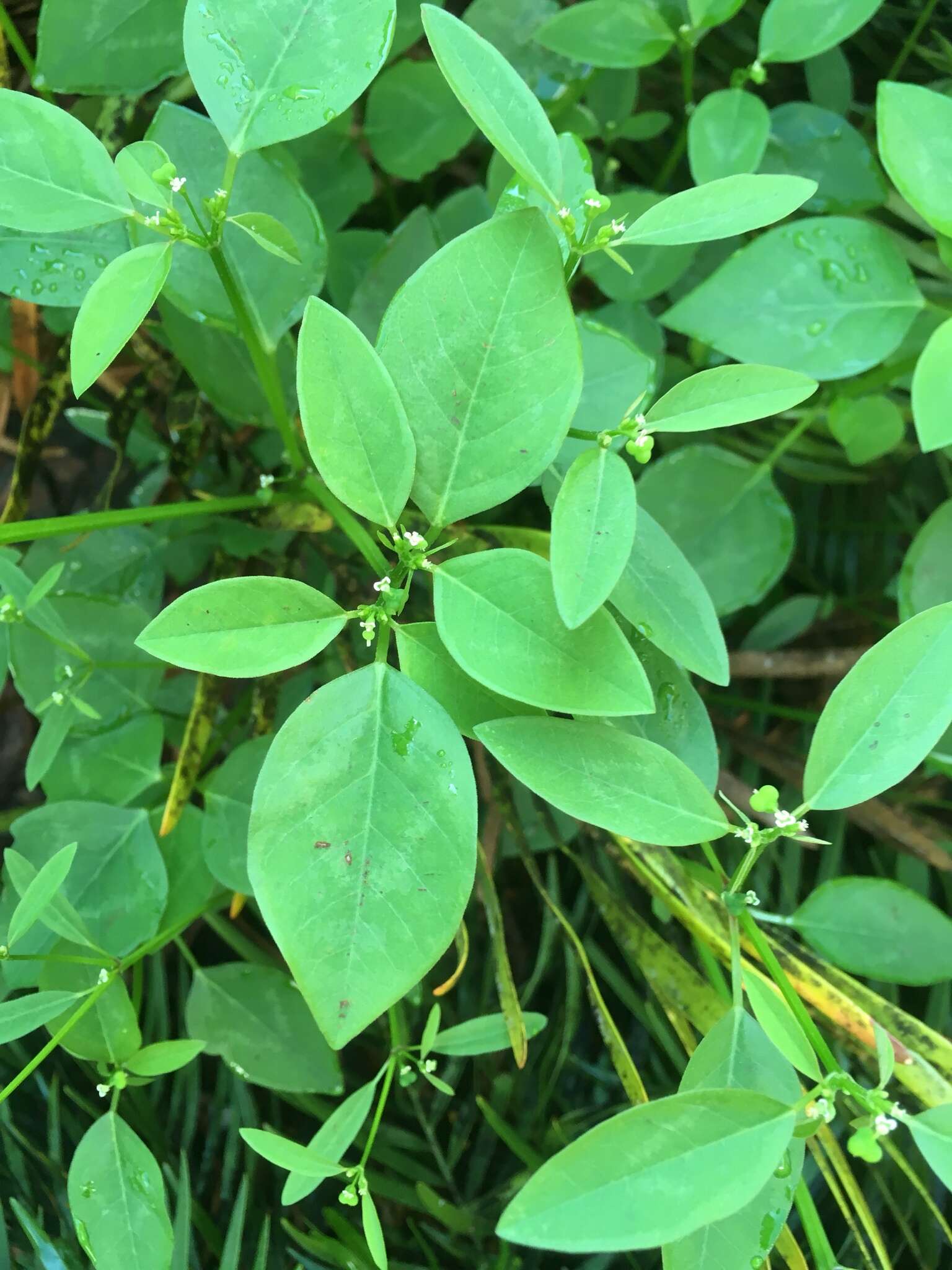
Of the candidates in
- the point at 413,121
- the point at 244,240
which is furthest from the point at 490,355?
the point at 413,121

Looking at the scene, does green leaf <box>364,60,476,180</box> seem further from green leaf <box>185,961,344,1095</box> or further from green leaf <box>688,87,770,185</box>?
green leaf <box>185,961,344,1095</box>

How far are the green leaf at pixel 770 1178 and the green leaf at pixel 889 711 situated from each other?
128 mm

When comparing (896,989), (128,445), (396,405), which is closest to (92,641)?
(128,445)

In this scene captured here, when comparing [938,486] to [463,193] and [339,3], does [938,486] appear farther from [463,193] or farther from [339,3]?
[339,3]

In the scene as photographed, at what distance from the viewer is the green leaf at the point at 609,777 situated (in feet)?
1.30

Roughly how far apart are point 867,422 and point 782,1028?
20.9 inches


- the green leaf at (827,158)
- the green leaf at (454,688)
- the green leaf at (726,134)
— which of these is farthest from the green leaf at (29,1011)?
the green leaf at (827,158)

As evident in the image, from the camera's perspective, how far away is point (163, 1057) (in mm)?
562

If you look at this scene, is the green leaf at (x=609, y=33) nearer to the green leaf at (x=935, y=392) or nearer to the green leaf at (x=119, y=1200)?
the green leaf at (x=935, y=392)

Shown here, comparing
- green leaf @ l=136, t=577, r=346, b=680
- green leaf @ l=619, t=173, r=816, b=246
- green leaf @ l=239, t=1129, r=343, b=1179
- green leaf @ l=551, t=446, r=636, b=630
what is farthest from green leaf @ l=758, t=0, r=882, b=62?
green leaf @ l=239, t=1129, r=343, b=1179

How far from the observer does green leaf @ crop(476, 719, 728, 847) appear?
1.30 feet

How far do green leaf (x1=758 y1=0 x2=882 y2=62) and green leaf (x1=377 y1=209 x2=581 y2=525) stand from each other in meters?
0.41

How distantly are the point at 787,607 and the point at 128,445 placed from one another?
2.22ft

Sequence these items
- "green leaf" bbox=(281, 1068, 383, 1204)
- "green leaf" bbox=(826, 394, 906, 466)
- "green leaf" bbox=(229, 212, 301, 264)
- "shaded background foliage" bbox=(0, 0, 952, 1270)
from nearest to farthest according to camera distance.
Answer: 1. "green leaf" bbox=(229, 212, 301, 264)
2. "green leaf" bbox=(281, 1068, 383, 1204)
3. "shaded background foliage" bbox=(0, 0, 952, 1270)
4. "green leaf" bbox=(826, 394, 906, 466)
